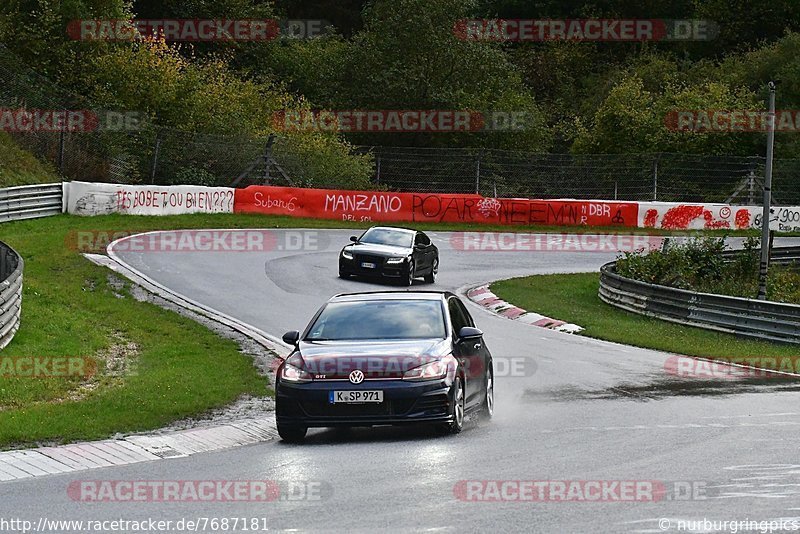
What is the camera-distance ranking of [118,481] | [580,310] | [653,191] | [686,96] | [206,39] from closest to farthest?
[118,481]
[580,310]
[653,191]
[686,96]
[206,39]

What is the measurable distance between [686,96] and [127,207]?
31604 millimetres

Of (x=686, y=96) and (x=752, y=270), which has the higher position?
(x=686, y=96)

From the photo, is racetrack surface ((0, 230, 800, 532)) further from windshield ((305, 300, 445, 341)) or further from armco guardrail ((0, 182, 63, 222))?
armco guardrail ((0, 182, 63, 222))

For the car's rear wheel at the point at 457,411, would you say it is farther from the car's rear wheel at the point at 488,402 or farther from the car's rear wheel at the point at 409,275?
the car's rear wheel at the point at 409,275

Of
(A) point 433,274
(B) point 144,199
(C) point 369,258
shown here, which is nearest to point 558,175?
(B) point 144,199

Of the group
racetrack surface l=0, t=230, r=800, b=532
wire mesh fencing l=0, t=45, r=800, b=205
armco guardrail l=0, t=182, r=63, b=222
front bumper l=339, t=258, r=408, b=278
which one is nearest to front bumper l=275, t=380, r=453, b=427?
racetrack surface l=0, t=230, r=800, b=532

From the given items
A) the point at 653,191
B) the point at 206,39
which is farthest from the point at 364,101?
the point at 653,191

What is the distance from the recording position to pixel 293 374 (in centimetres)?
1261

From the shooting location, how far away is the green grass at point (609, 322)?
885 inches

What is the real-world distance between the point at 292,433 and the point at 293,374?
589 mm

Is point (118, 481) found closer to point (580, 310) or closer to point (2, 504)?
point (2, 504)

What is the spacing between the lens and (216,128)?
47.4m

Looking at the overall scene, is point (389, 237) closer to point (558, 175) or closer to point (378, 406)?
point (558, 175)

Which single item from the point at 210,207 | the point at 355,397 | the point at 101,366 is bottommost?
the point at 101,366
